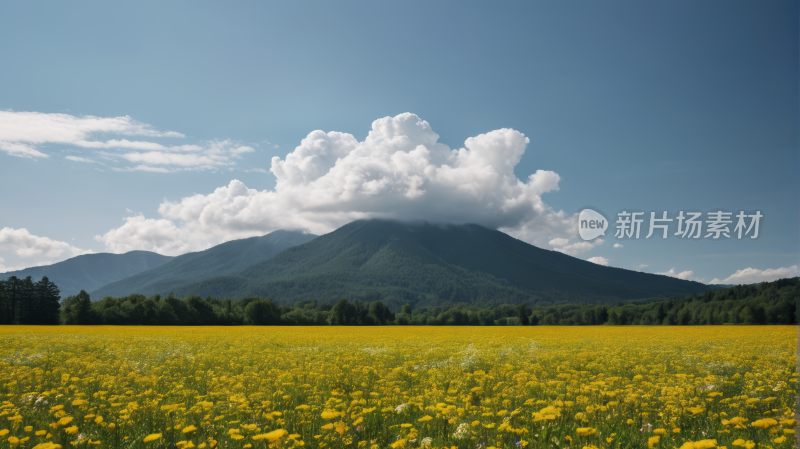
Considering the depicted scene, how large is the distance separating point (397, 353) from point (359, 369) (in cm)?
655

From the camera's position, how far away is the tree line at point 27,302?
72812 mm

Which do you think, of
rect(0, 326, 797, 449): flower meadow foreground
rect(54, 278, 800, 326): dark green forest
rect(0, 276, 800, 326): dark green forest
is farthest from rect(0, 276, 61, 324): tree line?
rect(0, 326, 797, 449): flower meadow foreground

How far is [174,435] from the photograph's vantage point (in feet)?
23.0

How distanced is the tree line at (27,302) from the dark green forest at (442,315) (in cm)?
284

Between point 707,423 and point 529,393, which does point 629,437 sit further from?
point 529,393

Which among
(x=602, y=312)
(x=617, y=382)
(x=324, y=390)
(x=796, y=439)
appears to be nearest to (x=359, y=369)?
(x=324, y=390)

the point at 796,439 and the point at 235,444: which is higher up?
the point at 796,439

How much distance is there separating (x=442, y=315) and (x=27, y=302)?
324 feet

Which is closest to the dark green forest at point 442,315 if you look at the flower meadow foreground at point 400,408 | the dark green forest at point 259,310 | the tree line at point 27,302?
the dark green forest at point 259,310

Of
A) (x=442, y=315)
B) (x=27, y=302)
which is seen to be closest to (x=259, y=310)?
(x=27, y=302)

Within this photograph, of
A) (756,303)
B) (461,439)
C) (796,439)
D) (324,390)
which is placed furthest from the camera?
(756,303)

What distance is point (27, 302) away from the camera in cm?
7412

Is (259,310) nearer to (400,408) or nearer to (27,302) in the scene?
(27,302)

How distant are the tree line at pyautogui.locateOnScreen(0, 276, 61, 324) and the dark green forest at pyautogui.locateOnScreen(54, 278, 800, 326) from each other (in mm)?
2845
